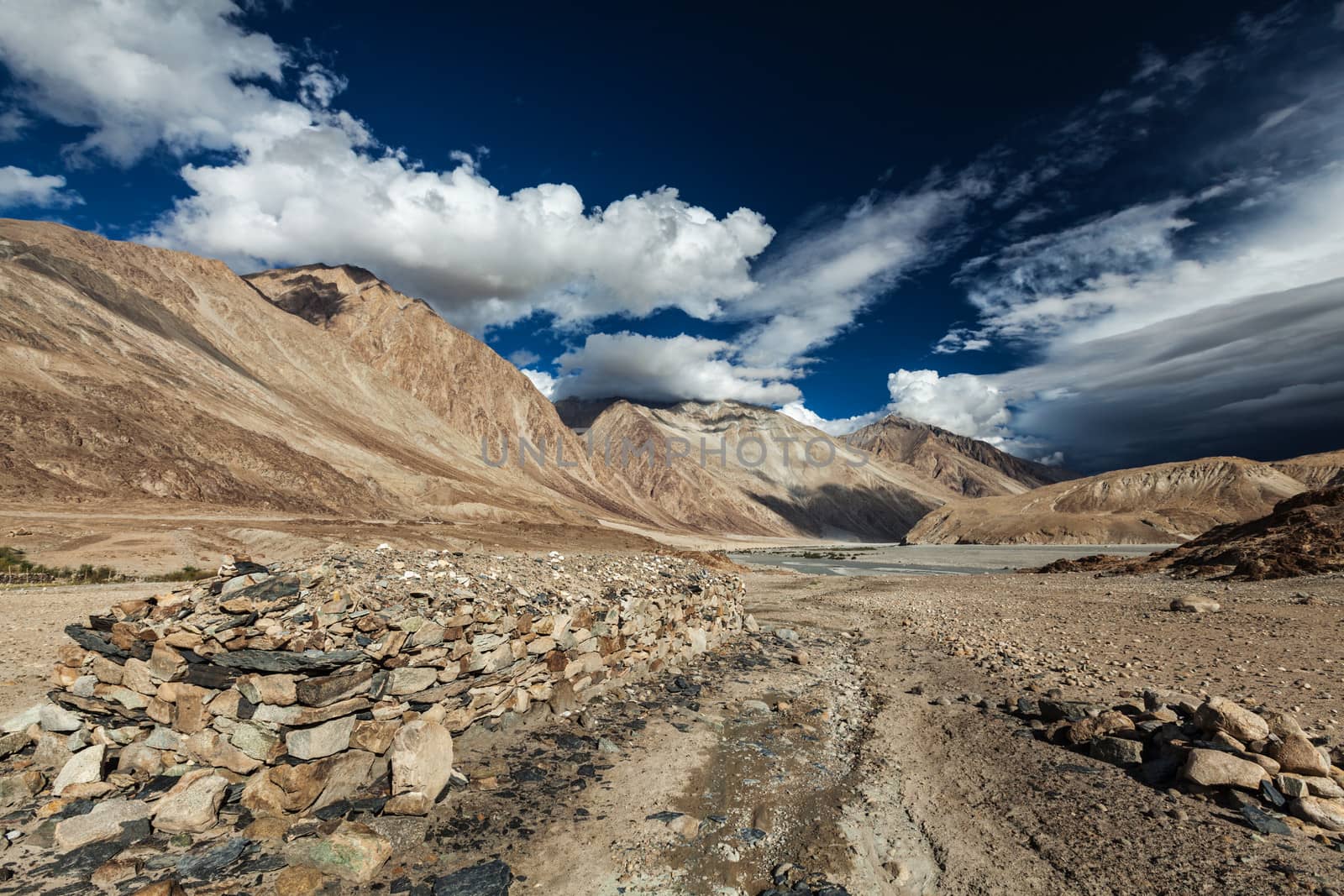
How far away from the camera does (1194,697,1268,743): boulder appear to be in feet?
19.2

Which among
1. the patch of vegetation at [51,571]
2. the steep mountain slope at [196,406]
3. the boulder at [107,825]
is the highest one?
the steep mountain slope at [196,406]

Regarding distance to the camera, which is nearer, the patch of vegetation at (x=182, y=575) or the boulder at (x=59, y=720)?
the boulder at (x=59, y=720)

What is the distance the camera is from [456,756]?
7180 mm

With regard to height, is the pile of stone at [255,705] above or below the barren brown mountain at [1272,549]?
below

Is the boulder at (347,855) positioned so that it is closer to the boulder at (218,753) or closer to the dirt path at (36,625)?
the boulder at (218,753)

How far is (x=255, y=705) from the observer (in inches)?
236

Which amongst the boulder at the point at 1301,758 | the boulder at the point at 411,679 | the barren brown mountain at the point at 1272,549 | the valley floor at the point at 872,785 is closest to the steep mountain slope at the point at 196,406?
the valley floor at the point at 872,785

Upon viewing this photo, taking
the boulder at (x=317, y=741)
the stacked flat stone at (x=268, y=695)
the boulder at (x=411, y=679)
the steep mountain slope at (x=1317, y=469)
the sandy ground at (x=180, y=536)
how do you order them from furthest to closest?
the steep mountain slope at (x=1317, y=469)
the sandy ground at (x=180, y=536)
the boulder at (x=411, y=679)
the boulder at (x=317, y=741)
the stacked flat stone at (x=268, y=695)

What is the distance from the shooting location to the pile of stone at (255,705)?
5.64 metres

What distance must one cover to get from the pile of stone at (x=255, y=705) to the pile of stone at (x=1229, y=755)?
25.2 ft

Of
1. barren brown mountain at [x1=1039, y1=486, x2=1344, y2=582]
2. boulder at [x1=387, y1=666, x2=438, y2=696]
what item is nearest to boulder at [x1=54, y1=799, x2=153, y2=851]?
boulder at [x1=387, y1=666, x2=438, y2=696]

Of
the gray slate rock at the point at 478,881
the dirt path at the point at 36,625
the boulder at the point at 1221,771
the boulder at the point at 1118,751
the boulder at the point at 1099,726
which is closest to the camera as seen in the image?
the gray slate rock at the point at 478,881

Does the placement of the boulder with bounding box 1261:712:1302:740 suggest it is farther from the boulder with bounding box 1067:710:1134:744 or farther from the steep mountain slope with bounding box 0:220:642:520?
the steep mountain slope with bounding box 0:220:642:520

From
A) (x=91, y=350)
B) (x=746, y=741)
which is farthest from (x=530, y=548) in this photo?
(x=91, y=350)
